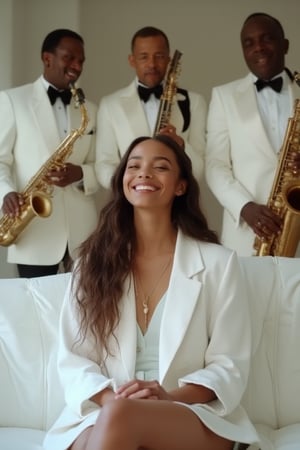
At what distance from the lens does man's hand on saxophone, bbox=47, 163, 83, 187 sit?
12.3 feet

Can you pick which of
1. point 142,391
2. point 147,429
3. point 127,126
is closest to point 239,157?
point 127,126

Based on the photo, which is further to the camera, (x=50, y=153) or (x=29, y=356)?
(x=50, y=153)

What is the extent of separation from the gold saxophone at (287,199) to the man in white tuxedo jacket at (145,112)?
1.26 feet

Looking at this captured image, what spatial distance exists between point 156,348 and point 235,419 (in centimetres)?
33

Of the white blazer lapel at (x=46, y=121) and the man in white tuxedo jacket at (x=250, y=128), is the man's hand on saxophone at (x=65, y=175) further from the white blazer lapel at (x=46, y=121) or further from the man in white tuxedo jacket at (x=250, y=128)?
the man in white tuxedo jacket at (x=250, y=128)

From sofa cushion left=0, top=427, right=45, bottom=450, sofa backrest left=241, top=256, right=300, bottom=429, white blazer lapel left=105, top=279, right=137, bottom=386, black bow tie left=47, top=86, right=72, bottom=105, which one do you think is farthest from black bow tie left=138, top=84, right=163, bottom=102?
sofa cushion left=0, top=427, right=45, bottom=450

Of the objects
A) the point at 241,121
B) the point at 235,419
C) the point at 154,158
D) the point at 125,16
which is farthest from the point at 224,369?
the point at 125,16

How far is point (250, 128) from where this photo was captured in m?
3.82

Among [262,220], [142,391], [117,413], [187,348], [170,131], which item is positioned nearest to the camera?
[117,413]

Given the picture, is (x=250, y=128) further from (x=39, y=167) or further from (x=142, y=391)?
(x=142, y=391)

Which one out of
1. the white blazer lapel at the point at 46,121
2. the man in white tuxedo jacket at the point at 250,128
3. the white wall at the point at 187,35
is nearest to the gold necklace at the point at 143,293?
the man in white tuxedo jacket at the point at 250,128

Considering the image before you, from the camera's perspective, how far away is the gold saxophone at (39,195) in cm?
376

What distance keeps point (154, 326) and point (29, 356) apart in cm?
46

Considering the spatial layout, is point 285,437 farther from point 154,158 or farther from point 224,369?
point 154,158
